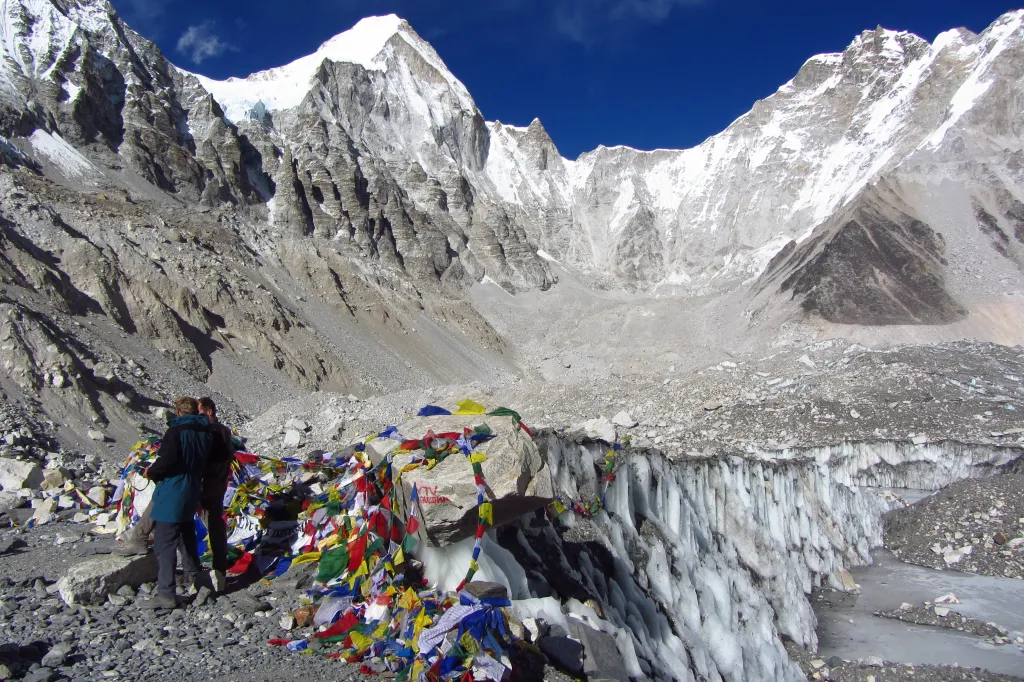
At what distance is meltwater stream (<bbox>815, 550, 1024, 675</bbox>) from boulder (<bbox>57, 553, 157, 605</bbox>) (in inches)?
351

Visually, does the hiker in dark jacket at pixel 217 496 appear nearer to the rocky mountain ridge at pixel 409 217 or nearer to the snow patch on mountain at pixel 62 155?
the rocky mountain ridge at pixel 409 217

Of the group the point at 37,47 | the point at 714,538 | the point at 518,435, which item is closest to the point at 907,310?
the point at 714,538

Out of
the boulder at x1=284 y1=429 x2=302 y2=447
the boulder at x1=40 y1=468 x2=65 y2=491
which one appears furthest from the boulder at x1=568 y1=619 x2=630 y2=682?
the boulder at x1=284 y1=429 x2=302 y2=447

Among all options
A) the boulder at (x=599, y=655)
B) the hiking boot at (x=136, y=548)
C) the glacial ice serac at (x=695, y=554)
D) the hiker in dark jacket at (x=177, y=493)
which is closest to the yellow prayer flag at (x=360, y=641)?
the glacial ice serac at (x=695, y=554)

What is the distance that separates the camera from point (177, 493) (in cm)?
482

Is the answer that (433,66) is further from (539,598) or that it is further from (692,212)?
(539,598)

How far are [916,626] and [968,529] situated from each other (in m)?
4.06

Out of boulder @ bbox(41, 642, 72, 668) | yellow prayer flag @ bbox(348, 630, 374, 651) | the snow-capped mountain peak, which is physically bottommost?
yellow prayer flag @ bbox(348, 630, 374, 651)

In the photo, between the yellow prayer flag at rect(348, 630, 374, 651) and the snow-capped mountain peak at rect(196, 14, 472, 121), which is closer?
the yellow prayer flag at rect(348, 630, 374, 651)

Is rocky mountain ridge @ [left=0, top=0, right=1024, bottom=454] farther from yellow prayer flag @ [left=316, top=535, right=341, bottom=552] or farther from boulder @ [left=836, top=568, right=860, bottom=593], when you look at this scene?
boulder @ [left=836, top=568, right=860, bottom=593]

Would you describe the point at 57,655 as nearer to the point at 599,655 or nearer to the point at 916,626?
the point at 599,655

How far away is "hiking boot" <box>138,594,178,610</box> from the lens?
15.3 ft

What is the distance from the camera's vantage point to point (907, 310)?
41.4 m

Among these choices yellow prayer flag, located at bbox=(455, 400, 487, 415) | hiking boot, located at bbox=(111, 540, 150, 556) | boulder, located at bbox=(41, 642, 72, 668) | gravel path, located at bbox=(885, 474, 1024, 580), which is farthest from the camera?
gravel path, located at bbox=(885, 474, 1024, 580)
